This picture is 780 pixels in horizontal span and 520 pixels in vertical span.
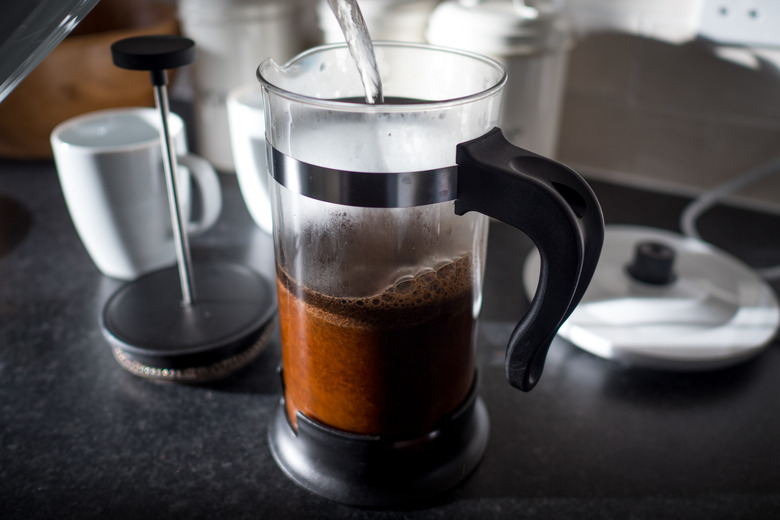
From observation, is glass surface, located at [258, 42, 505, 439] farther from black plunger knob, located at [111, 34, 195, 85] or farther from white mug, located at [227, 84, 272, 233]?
white mug, located at [227, 84, 272, 233]

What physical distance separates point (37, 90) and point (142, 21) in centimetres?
21

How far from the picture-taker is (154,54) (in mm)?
415

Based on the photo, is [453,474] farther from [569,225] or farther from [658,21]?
[658,21]

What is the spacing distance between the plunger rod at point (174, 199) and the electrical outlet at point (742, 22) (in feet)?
1.88

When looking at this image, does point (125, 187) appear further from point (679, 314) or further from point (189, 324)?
point (679, 314)

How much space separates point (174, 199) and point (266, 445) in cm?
19

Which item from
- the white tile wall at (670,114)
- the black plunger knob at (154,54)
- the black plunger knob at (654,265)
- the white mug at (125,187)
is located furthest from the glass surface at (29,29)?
the white tile wall at (670,114)

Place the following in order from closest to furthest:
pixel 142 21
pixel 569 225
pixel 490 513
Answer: pixel 569 225 → pixel 490 513 → pixel 142 21

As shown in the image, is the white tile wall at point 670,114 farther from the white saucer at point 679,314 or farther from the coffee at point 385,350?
the coffee at point 385,350

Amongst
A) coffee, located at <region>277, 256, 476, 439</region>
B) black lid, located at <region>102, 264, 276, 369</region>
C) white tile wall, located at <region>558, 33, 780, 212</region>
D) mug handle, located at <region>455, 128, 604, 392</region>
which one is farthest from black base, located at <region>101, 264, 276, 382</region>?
white tile wall, located at <region>558, 33, 780, 212</region>

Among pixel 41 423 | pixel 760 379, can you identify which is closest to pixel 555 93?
pixel 760 379

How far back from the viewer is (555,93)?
0.70 m

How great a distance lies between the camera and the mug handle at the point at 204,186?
56cm

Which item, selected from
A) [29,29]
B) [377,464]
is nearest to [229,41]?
[29,29]
